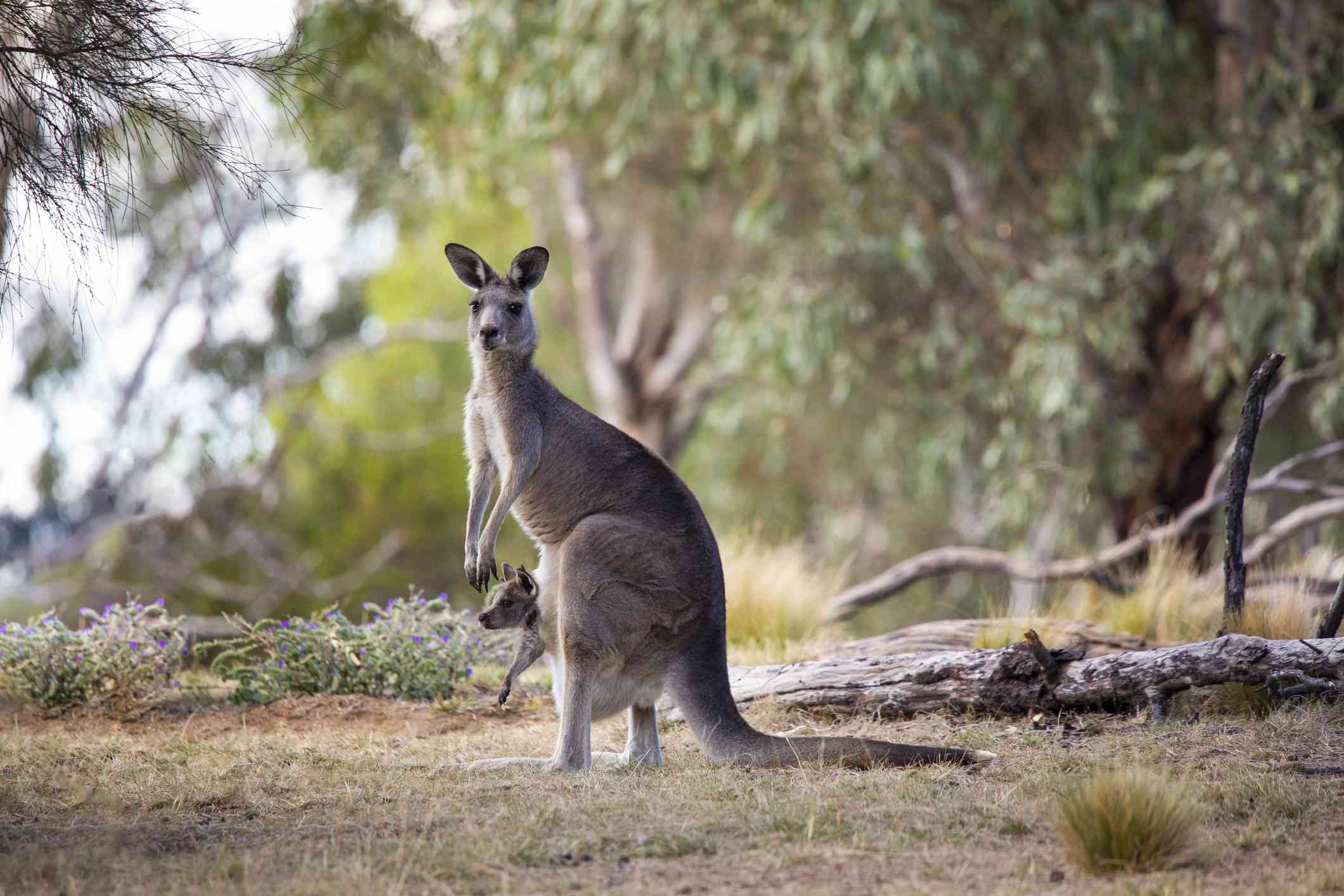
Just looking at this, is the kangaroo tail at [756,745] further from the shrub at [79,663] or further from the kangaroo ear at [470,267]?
the shrub at [79,663]

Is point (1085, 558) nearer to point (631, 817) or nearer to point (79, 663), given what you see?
point (631, 817)

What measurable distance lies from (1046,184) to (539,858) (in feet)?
44.2

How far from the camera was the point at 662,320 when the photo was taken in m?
22.1

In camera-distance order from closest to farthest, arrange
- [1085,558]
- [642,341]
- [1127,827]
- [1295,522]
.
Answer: [1127,827]
[1295,522]
[1085,558]
[642,341]

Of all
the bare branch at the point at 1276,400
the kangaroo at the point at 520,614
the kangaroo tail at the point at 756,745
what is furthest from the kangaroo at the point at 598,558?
the bare branch at the point at 1276,400

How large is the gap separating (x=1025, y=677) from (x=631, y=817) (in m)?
2.87

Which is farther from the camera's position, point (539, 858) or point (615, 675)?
point (615, 675)

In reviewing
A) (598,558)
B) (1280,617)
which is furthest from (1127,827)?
(1280,617)

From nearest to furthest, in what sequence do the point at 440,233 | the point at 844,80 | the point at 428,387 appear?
1. the point at 844,80
2. the point at 440,233
3. the point at 428,387

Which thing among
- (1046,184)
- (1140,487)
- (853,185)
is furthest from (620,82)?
→ (1140,487)

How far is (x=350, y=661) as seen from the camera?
8.11 m

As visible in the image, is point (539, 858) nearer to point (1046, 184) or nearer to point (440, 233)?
point (1046, 184)

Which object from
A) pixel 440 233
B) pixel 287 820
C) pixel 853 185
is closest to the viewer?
pixel 287 820

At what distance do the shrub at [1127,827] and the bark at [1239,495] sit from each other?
3360 mm
